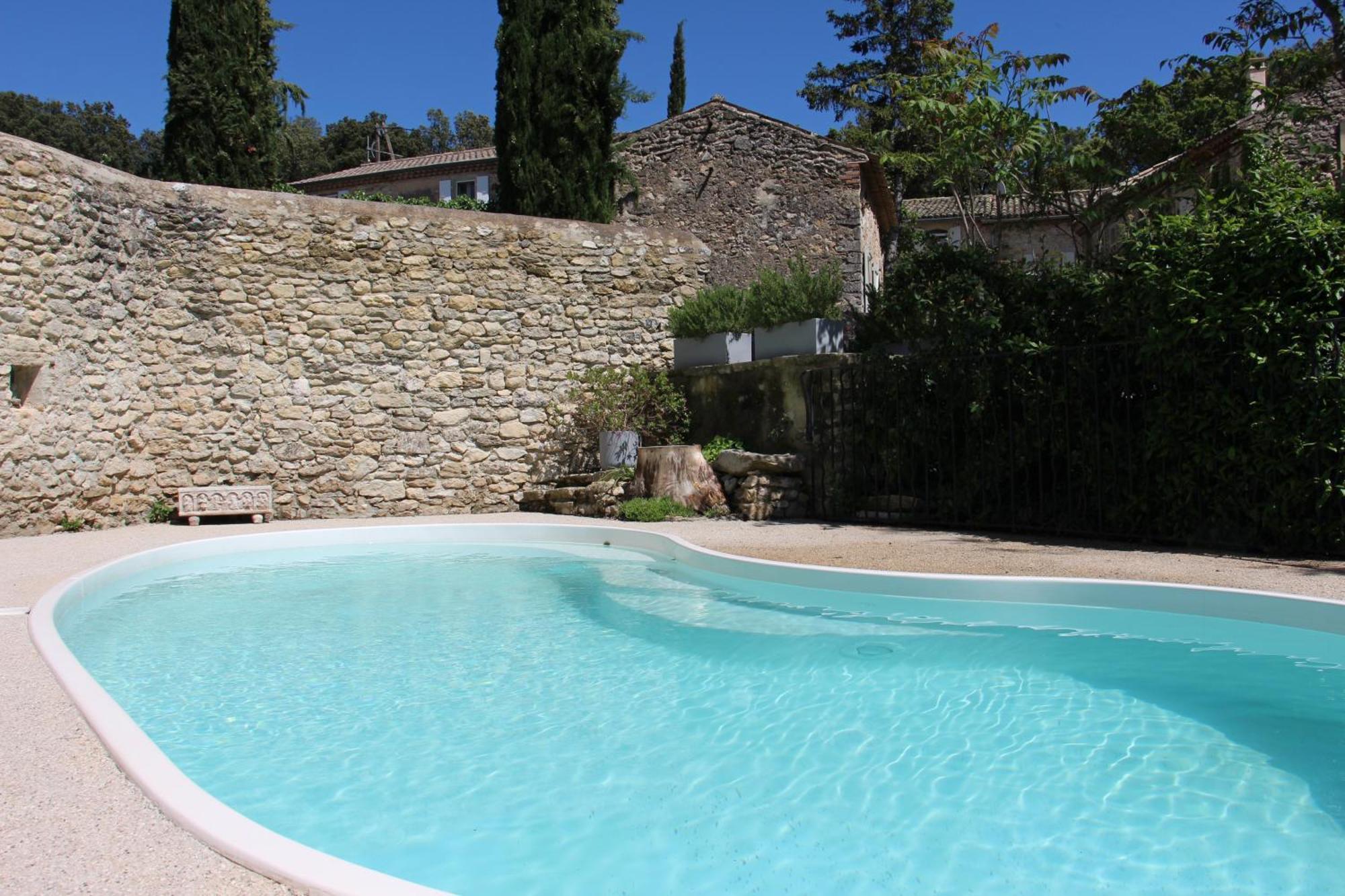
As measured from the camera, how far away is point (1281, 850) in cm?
262

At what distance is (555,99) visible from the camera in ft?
42.7

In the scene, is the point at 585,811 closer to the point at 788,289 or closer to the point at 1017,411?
the point at 1017,411

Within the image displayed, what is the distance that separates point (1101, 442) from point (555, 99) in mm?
9039

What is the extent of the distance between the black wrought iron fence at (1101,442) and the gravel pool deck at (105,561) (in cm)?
38

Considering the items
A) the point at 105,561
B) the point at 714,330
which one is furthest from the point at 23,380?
the point at 714,330

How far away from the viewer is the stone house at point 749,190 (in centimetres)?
1816

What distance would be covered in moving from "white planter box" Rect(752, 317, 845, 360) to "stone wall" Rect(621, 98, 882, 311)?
8.46 meters

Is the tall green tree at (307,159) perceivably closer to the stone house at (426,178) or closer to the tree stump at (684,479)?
the stone house at (426,178)

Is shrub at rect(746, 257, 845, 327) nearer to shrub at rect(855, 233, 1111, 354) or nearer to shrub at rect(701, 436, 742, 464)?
shrub at rect(855, 233, 1111, 354)

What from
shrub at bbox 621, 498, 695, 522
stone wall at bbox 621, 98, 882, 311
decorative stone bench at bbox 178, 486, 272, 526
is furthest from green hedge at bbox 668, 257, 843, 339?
stone wall at bbox 621, 98, 882, 311

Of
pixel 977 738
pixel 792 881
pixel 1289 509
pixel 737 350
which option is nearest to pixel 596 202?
pixel 737 350

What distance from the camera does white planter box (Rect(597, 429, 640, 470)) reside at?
35.3ft

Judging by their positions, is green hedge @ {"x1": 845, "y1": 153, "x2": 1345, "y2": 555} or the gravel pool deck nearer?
the gravel pool deck

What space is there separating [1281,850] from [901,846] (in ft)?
3.49
